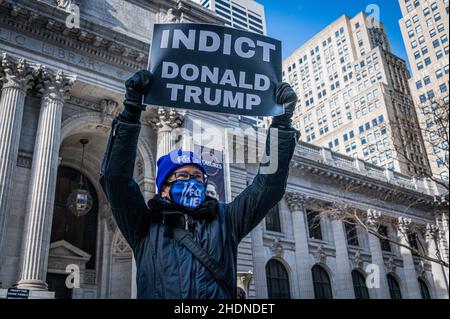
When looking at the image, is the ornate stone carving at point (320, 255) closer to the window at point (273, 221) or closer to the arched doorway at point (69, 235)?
the window at point (273, 221)

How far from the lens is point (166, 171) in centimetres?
298

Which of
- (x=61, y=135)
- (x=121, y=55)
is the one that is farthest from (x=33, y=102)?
(x=121, y=55)

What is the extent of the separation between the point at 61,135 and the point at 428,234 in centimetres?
3192

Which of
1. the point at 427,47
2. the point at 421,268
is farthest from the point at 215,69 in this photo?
the point at 427,47

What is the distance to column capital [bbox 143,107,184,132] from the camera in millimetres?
19531

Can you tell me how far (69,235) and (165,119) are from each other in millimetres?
7133

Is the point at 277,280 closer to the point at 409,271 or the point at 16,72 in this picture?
the point at 409,271

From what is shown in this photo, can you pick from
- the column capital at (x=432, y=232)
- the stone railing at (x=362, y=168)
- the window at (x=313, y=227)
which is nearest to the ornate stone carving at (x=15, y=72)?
the stone railing at (x=362, y=168)

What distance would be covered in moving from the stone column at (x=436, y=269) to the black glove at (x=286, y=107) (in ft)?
125

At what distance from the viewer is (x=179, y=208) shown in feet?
9.20

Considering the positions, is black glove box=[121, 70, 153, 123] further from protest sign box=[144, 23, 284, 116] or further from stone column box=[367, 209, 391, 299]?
stone column box=[367, 209, 391, 299]

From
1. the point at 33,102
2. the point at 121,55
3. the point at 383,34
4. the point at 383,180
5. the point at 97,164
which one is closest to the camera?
the point at 33,102

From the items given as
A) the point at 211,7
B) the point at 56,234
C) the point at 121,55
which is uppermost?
the point at 211,7
